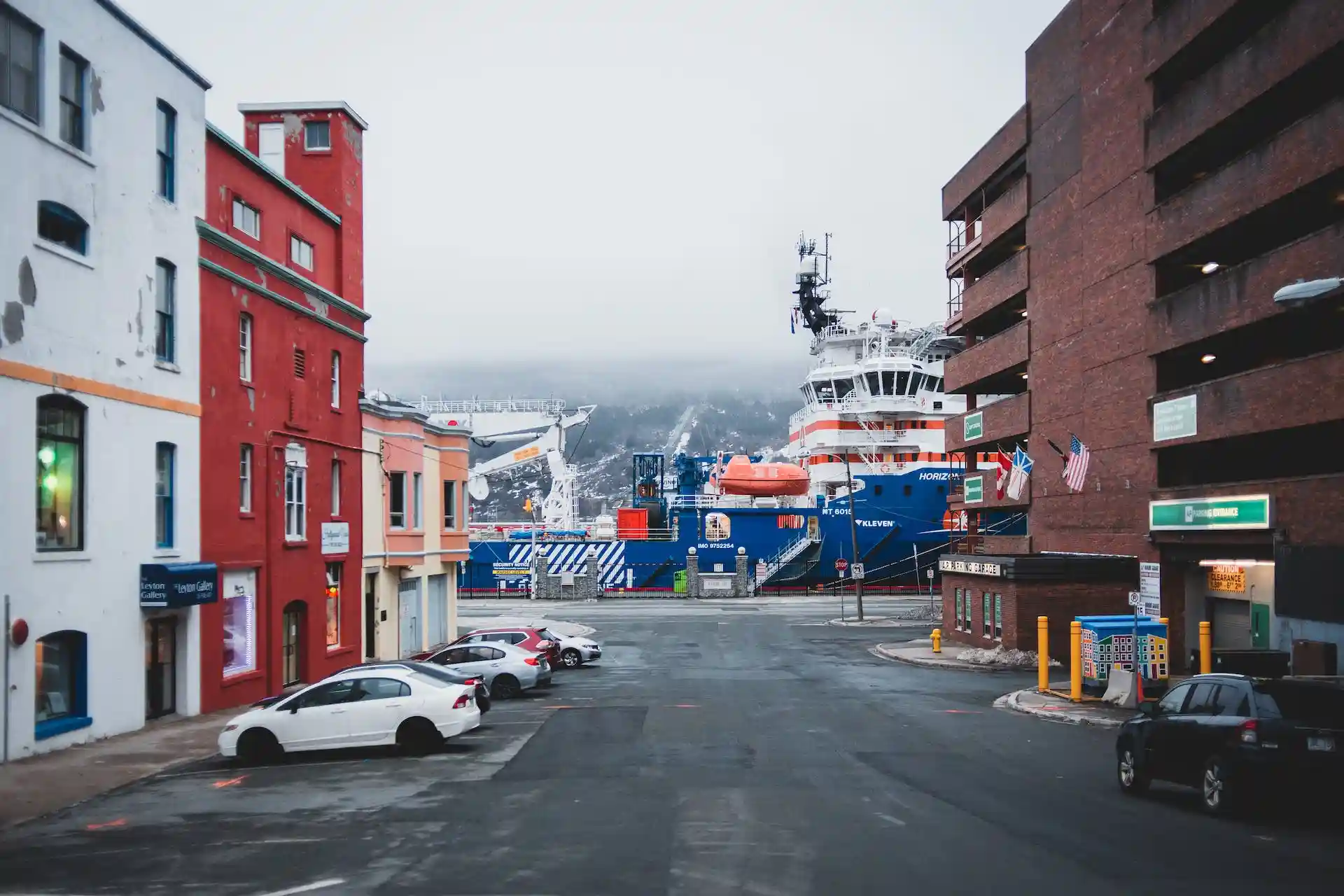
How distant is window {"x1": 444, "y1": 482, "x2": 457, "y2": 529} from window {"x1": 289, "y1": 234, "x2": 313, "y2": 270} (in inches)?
A: 480

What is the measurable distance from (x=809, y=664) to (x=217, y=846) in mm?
24852

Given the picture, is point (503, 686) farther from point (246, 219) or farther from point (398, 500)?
point (246, 219)

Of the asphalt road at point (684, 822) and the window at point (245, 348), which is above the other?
the window at point (245, 348)

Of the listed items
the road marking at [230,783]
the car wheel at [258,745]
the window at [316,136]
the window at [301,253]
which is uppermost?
the window at [316,136]

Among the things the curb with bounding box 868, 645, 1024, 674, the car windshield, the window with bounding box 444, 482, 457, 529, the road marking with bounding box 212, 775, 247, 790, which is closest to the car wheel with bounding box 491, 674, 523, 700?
the road marking with bounding box 212, 775, 247, 790

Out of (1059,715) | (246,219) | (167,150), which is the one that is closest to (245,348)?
(246,219)

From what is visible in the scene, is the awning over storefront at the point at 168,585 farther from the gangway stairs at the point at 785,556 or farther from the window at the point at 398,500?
the gangway stairs at the point at 785,556

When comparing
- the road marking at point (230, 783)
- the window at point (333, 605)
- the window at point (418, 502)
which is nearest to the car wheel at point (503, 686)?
the window at point (333, 605)

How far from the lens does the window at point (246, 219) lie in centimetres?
2734

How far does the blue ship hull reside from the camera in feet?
235

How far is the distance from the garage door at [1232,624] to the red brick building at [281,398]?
77.2 feet

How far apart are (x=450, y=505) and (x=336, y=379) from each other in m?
10.2

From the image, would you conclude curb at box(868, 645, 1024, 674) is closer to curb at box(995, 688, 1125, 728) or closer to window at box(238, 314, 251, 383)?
curb at box(995, 688, 1125, 728)

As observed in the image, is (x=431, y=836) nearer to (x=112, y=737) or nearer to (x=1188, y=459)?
(x=112, y=737)
